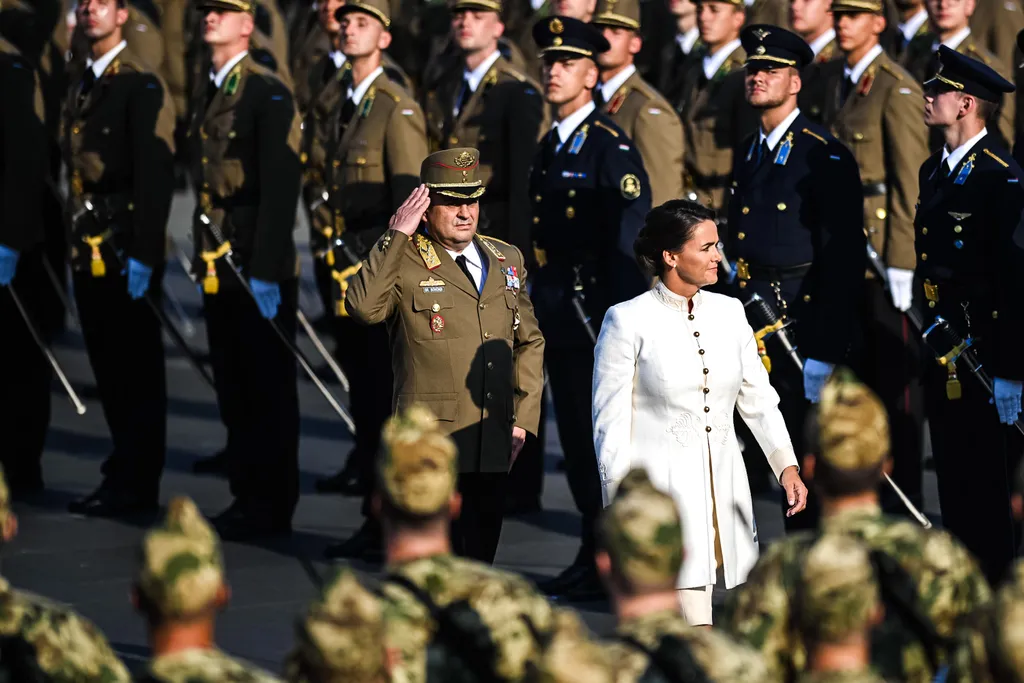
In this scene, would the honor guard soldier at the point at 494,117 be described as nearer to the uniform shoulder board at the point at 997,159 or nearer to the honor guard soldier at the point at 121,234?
the honor guard soldier at the point at 121,234

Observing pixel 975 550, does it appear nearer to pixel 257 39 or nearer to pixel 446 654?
pixel 446 654

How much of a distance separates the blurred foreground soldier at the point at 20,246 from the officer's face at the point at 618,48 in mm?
2663

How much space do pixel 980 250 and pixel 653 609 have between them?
3.70 meters

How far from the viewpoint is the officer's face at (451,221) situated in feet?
22.3

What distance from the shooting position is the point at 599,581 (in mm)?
8086

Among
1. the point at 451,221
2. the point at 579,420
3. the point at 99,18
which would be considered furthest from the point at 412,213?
the point at 99,18

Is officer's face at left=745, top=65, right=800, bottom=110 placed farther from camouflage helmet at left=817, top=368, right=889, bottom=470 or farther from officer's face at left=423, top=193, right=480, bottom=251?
camouflage helmet at left=817, top=368, right=889, bottom=470

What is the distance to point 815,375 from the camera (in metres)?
7.82

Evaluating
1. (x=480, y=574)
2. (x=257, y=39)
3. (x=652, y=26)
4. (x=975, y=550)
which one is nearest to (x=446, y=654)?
(x=480, y=574)

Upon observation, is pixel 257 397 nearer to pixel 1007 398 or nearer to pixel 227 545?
pixel 227 545

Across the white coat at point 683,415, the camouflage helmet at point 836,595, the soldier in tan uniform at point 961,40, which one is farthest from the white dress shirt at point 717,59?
the camouflage helmet at point 836,595

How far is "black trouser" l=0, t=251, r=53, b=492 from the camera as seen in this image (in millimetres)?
9969

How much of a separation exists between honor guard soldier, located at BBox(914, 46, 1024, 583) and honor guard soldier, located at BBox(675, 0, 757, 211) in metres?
2.34

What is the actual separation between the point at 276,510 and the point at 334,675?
18.0ft
